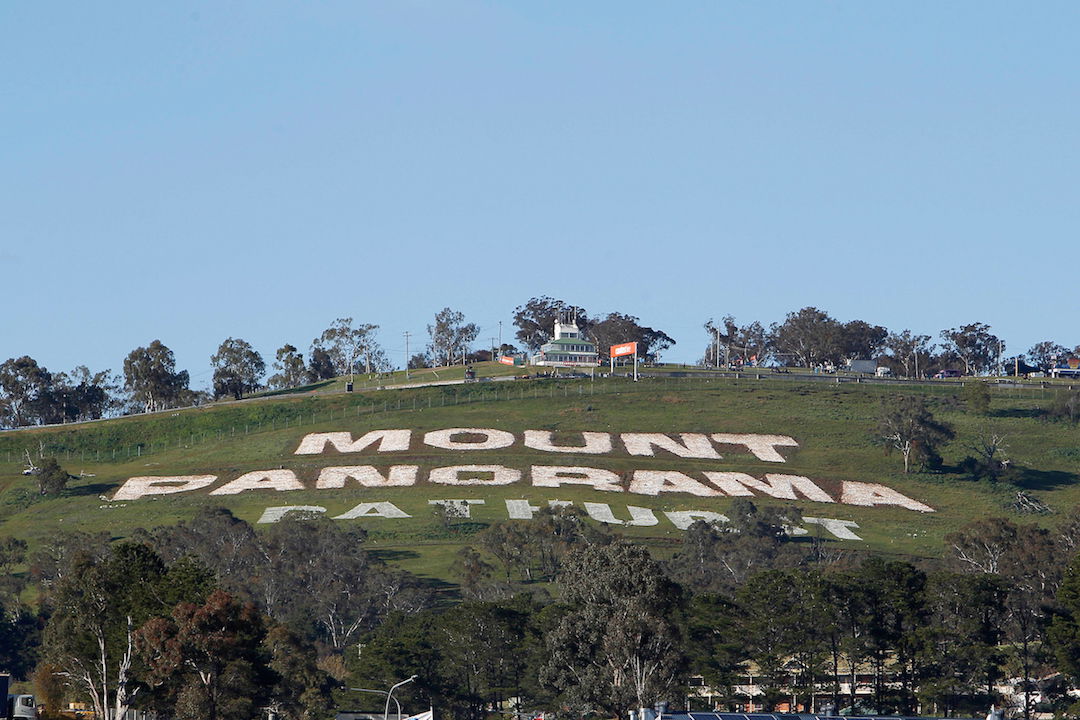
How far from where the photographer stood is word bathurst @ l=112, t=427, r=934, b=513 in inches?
6639

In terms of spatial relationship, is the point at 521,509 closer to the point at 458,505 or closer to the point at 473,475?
the point at 458,505

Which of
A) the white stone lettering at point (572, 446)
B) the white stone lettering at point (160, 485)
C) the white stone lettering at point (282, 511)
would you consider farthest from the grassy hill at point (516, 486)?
the white stone lettering at point (160, 485)

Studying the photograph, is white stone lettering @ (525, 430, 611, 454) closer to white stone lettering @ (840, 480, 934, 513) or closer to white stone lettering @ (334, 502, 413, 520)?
white stone lettering @ (840, 480, 934, 513)

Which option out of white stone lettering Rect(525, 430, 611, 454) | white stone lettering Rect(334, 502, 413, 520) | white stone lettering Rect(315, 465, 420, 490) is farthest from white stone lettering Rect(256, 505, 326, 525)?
white stone lettering Rect(525, 430, 611, 454)

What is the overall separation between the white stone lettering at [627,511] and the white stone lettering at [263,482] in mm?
33495

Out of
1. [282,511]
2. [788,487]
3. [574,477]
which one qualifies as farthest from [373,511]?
[788,487]

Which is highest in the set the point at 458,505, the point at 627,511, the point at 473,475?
the point at 473,475

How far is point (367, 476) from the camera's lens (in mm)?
173750

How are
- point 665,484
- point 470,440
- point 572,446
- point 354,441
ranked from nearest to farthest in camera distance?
point 665,484, point 572,446, point 470,440, point 354,441

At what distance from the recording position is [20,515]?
533 ft

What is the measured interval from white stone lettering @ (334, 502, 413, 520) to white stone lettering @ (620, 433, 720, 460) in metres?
37.6

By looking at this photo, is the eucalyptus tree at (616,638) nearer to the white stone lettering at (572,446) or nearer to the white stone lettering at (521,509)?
the white stone lettering at (521,509)

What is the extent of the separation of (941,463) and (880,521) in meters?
28.5

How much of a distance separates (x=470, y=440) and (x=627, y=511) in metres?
38.0
